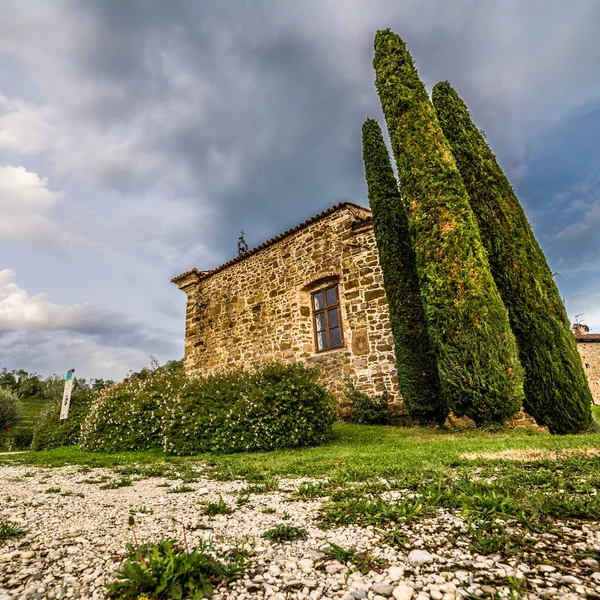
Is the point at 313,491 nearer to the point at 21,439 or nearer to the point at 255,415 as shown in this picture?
Answer: the point at 255,415

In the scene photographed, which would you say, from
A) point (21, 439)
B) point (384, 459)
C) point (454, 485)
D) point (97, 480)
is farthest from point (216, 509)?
point (21, 439)

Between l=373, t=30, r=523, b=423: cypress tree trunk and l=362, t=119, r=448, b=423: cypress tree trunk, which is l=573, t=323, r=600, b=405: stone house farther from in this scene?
l=373, t=30, r=523, b=423: cypress tree trunk

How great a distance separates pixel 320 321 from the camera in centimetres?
1078

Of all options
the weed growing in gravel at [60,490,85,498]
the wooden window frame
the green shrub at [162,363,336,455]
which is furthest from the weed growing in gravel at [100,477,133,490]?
the wooden window frame

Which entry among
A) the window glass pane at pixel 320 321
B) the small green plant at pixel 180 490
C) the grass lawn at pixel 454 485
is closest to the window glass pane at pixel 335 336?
the window glass pane at pixel 320 321

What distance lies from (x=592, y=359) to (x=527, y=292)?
63.3 ft

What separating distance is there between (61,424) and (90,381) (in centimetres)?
2880

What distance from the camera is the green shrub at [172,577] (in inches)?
52.2

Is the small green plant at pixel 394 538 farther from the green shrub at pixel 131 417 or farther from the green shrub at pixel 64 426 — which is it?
the green shrub at pixel 64 426

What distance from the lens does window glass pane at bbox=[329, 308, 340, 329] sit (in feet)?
33.7

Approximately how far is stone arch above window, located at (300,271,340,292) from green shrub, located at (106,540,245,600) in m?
9.05

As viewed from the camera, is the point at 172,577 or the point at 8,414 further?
the point at 8,414

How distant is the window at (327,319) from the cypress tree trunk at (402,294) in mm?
2028

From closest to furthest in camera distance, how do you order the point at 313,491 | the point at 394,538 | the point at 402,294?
the point at 394,538
the point at 313,491
the point at 402,294
